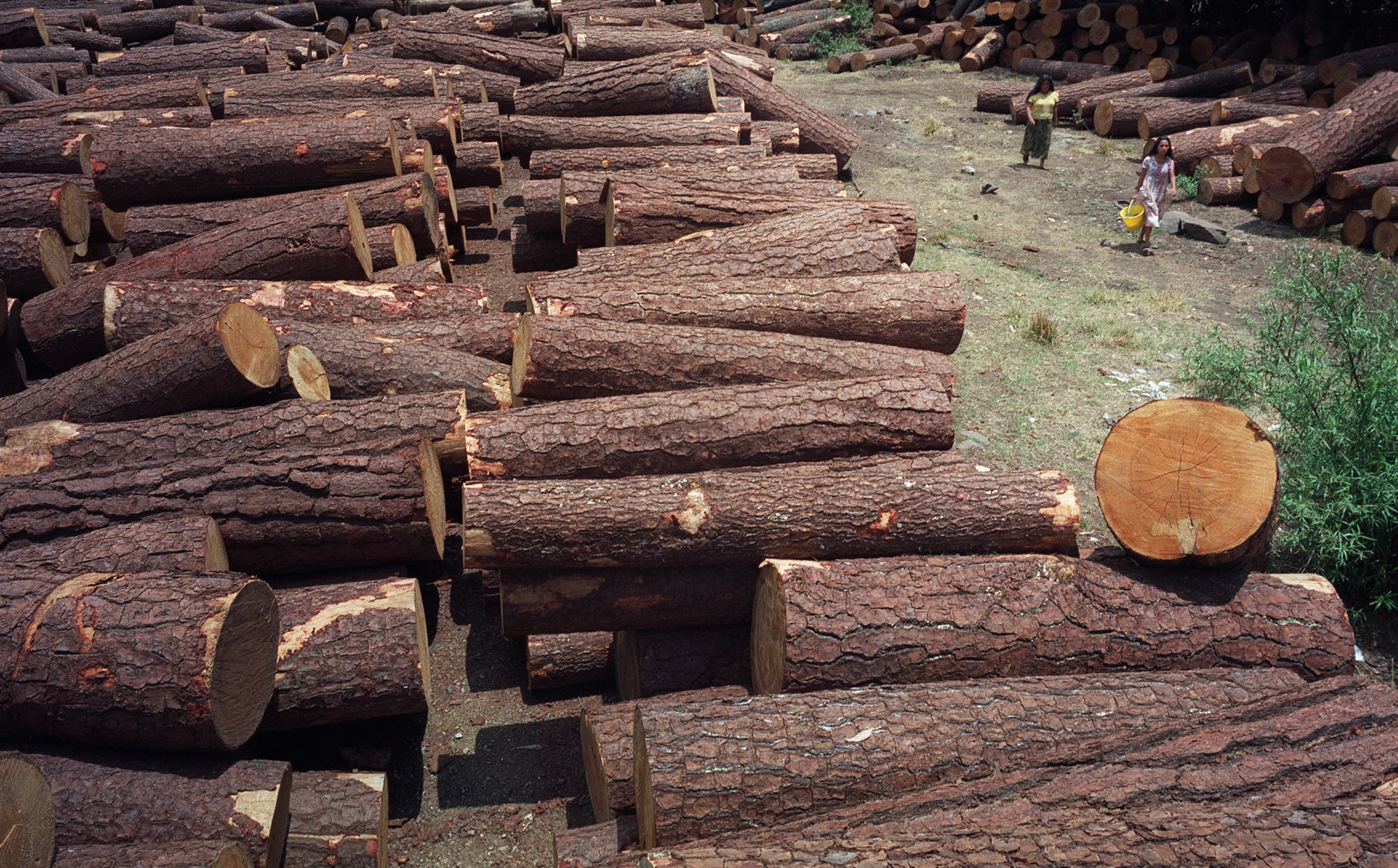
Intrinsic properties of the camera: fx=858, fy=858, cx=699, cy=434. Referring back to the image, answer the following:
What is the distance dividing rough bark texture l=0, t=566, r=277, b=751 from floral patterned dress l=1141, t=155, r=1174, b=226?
31.4 ft

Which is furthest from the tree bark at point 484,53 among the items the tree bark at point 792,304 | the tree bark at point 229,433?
the tree bark at point 229,433

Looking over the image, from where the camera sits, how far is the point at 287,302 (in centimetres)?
602

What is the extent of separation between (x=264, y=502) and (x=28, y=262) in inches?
177

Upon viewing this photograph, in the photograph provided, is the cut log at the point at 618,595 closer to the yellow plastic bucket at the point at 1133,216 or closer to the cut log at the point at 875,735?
the cut log at the point at 875,735

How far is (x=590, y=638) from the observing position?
4496 mm

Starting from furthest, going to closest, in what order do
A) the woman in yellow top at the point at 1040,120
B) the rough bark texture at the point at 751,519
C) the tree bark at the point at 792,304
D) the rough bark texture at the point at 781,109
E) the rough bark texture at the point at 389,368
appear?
the woman in yellow top at the point at 1040,120 < the rough bark texture at the point at 781,109 < the tree bark at the point at 792,304 < the rough bark texture at the point at 389,368 < the rough bark texture at the point at 751,519

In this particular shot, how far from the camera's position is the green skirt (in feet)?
38.8

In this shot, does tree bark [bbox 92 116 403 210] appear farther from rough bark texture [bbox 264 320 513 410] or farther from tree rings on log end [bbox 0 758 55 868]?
tree rings on log end [bbox 0 758 55 868]

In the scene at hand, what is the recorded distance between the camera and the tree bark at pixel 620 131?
8914 millimetres

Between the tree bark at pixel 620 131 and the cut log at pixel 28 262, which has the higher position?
the tree bark at pixel 620 131

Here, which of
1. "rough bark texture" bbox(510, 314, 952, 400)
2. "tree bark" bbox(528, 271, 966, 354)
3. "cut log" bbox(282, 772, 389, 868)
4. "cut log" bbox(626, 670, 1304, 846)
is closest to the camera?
"cut log" bbox(626, 670, 1304, 846)

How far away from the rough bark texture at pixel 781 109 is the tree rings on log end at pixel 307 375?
6594 millimetres

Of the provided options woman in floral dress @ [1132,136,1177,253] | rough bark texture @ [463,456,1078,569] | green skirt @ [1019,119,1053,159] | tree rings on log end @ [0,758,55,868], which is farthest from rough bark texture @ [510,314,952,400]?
green skirt @ [1019,119,1053,159]

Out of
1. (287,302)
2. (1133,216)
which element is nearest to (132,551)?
(287,302)
